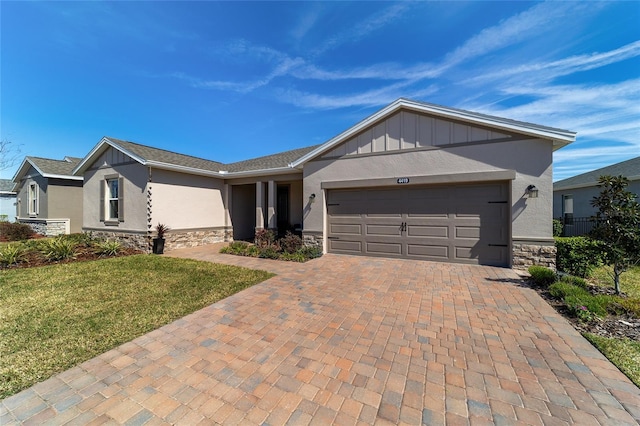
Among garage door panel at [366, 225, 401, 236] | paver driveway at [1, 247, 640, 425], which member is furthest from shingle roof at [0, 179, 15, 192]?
garage door panel at [366, 225, 401, 236]

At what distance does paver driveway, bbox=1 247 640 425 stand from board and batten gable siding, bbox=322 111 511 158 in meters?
5.16

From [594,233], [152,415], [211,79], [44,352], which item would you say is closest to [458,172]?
[594,233]

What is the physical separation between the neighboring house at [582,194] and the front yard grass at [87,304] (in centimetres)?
1863

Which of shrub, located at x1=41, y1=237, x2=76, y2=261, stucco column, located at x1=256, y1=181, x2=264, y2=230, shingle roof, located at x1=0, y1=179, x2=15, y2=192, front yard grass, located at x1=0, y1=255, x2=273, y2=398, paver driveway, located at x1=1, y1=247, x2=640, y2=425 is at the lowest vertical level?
paver driveway, located at x1=1, y1=247, x2=640, y2=425

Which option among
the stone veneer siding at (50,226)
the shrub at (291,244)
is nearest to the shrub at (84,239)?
the stone veneer siding at (50,226)

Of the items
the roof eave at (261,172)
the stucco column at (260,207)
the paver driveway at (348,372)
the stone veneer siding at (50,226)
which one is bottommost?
the paver driveway at (348,372)

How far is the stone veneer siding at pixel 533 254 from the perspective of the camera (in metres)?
6.86

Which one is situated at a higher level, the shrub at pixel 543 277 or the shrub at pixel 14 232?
the shrub at pixel 14 232

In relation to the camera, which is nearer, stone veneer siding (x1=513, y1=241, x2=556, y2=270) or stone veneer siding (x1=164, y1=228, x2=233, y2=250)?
stone veneer siding (x1=513, y1=241, x2=556, y2=270)

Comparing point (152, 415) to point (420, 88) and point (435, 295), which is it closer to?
point (435, 295)

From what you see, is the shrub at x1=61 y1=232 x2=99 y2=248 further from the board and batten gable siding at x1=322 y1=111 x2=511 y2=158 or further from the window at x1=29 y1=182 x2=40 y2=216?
the board and batten gable siding at x1=322 y1=111 x2=511 y2=158

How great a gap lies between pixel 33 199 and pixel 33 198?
7 cm

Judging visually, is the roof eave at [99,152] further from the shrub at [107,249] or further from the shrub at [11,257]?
the shrub at [11,257]

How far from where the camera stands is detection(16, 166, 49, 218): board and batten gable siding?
14789mm
